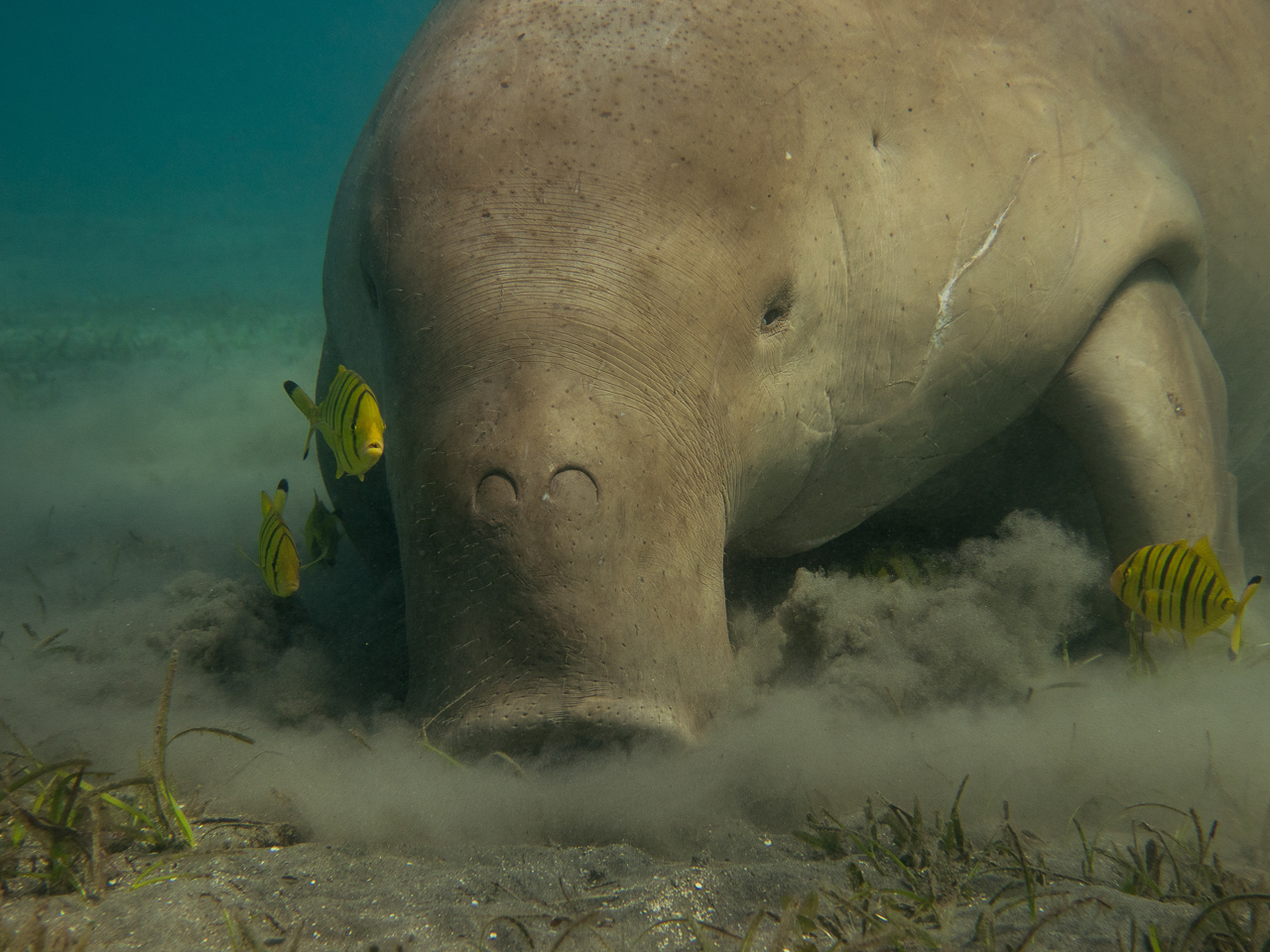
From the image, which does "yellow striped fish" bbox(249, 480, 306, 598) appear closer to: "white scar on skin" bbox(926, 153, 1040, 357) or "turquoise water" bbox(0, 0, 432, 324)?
"white scar on skin" bbox(926, 153, 1040, 357)

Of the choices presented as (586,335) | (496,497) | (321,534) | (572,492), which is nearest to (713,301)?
(586,335)

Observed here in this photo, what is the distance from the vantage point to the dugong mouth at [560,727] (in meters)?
1.82

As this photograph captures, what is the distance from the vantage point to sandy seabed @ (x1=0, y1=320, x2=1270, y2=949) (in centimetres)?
149

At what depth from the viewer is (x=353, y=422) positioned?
2.37 m

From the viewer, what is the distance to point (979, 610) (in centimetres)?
294

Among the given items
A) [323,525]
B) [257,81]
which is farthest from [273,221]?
[257,81]

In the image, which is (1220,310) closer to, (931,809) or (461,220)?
(931,809)

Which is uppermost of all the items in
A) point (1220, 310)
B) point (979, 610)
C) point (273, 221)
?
point (273, 221)

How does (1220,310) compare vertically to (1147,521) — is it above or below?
above

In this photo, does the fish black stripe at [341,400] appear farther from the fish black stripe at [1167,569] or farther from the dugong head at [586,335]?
the fish black stripe at [1167,569]

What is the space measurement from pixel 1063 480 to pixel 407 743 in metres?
3.08

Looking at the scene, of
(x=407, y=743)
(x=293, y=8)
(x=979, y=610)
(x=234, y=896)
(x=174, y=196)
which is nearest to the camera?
(x=234, y=896)

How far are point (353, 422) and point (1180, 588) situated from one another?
2707mm

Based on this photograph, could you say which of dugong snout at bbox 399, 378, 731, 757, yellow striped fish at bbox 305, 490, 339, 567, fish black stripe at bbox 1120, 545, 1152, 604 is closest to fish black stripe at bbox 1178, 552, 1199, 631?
fish black stripe at bbox 1120, 545, 1152, 604
